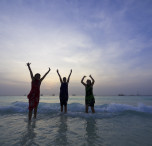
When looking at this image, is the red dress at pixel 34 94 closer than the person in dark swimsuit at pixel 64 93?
Yes

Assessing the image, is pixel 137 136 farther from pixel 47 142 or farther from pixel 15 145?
pixel 15 145

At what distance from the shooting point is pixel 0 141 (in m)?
3.50

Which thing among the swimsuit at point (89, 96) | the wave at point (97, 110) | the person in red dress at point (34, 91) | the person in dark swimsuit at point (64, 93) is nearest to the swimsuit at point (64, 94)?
the person in dark swimsuit at point (64, 93)

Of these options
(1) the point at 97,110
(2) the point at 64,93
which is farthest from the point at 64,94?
(1) the point at 97,110

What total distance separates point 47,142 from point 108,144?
1.59 meters

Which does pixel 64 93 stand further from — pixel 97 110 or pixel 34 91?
pixel 97 110

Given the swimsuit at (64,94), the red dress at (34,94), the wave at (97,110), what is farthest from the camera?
the swimsuit at (64,94)

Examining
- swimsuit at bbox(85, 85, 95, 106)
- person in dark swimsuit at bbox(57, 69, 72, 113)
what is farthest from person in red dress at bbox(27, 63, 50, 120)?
swimsuit at bbox(85, 85, 95, 106)

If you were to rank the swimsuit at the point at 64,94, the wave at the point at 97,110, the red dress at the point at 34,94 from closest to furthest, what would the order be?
the red dress at the point at 34,94
the wave at the point at 97,110
the swimsuit at the point at 64,94

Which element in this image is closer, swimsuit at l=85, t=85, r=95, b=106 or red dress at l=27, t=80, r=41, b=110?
red dress at l=27, t=80, r=41, b=110

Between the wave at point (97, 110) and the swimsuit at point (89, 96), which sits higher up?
the swimsuit at point (89, 96)

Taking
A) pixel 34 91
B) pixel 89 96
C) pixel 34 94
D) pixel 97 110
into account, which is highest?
pixel 34 91

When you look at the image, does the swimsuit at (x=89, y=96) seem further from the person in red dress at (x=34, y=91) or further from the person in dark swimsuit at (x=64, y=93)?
the person in red dress at (x=34, y=91)

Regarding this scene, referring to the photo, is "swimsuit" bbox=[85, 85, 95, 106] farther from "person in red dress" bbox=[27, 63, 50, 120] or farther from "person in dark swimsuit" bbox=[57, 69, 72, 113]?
"person in red dress" bbox=[27, 63, 50, 120]
